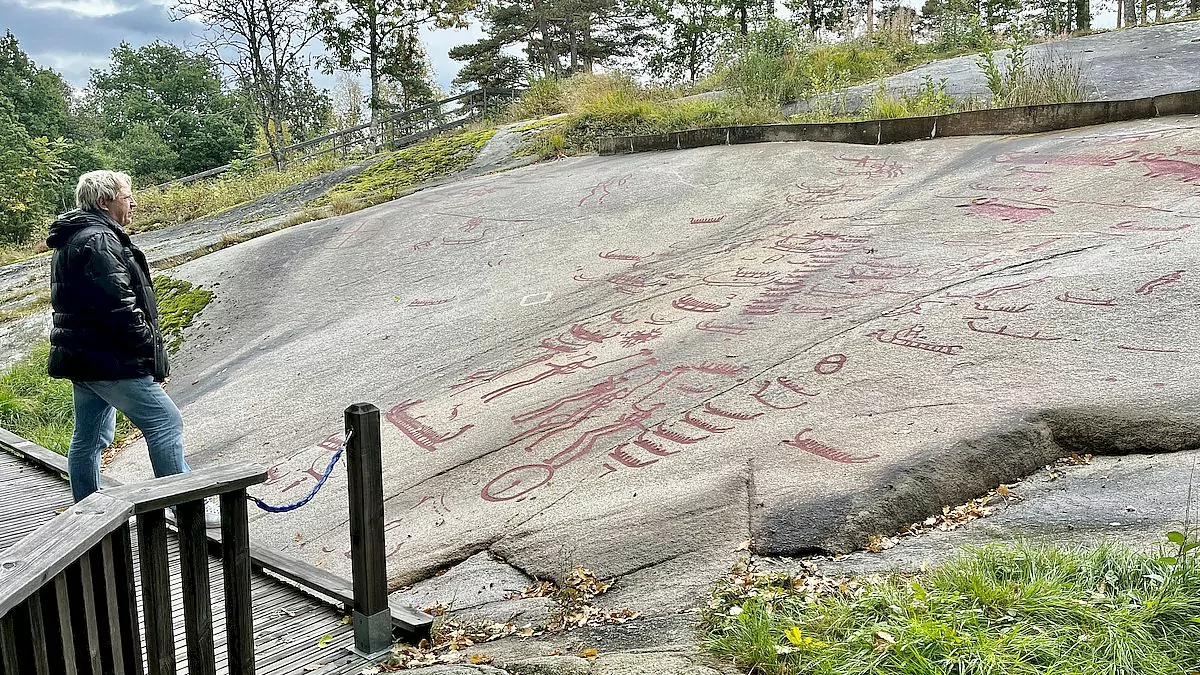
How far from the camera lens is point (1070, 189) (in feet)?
23.5

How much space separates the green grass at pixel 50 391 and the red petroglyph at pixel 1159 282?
7908 mm

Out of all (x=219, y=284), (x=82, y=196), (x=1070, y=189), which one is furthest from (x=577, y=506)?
(x=219, y=284)

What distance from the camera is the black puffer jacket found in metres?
3.88

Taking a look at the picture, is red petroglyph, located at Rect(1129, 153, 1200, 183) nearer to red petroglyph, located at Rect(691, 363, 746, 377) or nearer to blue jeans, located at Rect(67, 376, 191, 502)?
red petroglyph, located at Rect(691, 363, 746, 377)

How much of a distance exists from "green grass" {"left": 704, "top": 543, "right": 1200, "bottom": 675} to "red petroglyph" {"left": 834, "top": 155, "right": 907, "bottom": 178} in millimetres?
6507

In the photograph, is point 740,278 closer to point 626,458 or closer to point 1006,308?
point 1006,308

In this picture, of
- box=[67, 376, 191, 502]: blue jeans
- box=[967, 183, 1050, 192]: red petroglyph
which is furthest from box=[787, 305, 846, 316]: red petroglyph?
box=[67, 376, 191, 502]: blue jeans

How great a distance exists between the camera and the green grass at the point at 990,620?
2.43m

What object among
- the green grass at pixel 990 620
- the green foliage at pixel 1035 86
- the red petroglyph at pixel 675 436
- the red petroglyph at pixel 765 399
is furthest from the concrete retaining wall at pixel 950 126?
the green grass at pixel 990 620

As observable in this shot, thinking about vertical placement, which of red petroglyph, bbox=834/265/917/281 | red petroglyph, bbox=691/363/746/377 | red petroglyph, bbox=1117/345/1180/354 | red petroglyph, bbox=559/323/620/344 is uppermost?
red petroglyph, bbox=834/265/917/281

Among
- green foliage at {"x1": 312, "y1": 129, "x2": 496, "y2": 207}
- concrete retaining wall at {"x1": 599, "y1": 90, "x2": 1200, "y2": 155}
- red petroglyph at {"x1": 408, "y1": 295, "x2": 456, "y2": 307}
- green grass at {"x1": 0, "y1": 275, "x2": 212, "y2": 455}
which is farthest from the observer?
green foliage at {"x1": 312, "y1": 129, "x2": 496, "y2": 207}

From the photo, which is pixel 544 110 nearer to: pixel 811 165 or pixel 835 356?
pixel 811 165

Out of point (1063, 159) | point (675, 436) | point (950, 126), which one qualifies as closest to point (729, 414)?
point (675, 436)

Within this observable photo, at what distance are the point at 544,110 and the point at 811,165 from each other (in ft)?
30.9
